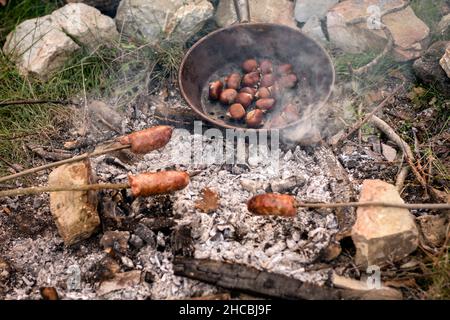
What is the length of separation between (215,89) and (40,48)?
1.90 metres

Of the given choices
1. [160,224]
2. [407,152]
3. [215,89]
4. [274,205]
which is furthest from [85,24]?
[407,152]

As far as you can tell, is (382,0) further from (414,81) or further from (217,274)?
(217,274)

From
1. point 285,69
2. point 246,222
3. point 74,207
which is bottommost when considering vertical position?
point 246,222

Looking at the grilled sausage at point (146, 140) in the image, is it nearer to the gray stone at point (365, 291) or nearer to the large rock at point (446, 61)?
the gray stone at point (365, 291)

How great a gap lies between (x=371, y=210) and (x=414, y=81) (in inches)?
79.9

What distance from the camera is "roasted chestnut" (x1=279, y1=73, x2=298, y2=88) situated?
440cm

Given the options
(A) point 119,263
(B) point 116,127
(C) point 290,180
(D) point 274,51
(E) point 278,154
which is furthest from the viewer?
(D) point 274,51

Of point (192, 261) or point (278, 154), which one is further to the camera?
point (278, 154)

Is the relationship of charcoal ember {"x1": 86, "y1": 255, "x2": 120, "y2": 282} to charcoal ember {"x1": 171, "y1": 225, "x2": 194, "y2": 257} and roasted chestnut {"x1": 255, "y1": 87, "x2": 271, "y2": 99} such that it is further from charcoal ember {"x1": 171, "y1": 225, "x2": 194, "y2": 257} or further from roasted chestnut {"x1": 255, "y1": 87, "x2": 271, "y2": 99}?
roasted chestnut {"x1": 255, "y1": 87, "x2": 271, "y2": 99}

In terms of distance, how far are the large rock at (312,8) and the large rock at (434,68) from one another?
1.18 m

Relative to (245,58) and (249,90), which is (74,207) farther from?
(245,58)

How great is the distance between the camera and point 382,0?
15.8 ft

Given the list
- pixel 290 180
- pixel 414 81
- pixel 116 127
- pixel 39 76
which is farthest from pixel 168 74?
pixel 414 81

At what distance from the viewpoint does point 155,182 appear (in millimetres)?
3121
